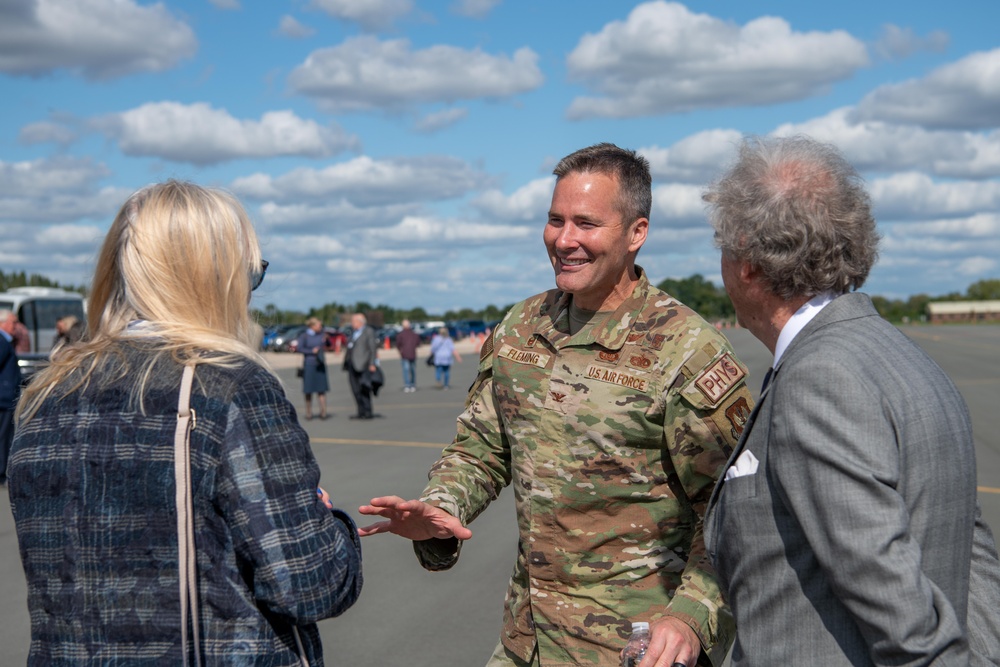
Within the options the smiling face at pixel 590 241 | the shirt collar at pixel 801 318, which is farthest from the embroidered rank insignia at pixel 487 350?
the shirt collar at pixel 801 318

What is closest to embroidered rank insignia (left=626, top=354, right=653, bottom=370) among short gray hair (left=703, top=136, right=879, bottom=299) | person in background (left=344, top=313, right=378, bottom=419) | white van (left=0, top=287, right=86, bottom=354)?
short gray hair (left=703, top=136, right=879, bottom=299)

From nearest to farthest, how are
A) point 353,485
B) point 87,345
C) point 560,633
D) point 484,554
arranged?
1. point 87,345
2. point 560,633
3. point 484,554
4. point 353,485

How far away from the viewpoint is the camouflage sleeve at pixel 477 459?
322cm

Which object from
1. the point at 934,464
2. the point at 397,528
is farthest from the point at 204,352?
the point at 934,464

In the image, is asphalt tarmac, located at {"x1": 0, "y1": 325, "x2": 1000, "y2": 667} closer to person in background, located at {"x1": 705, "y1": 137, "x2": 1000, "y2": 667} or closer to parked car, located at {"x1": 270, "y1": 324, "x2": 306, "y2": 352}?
person in background, located at {"x1": 705, "y1": 137, "x2": 1000, "y2": 667}

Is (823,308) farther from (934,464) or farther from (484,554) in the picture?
(484,554)

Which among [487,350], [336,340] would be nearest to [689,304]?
[336,340]

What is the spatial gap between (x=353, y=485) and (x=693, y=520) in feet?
27.5

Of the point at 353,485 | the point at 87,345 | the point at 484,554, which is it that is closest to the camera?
the point at 87,345

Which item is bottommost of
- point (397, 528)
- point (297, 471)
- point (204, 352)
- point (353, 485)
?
point (353, 485)

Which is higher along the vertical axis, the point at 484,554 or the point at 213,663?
the point at 213,663

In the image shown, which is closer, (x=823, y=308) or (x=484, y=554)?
(x=823, y=308)

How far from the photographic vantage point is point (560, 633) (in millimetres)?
2963

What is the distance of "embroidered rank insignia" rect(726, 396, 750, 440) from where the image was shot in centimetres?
286
